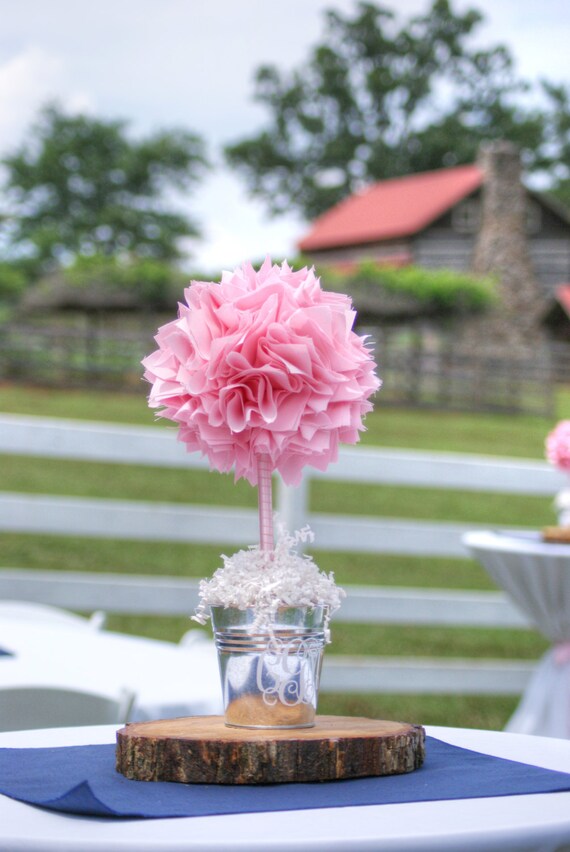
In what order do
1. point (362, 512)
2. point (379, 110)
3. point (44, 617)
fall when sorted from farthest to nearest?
point (379, 110) < point (362, 512) < point (44, 617)

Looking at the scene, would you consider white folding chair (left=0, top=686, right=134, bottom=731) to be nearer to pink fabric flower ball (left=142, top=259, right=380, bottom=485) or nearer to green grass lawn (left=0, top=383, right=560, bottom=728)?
pink fabric flower ball (left=142, top=259, right=380, bottom=485)

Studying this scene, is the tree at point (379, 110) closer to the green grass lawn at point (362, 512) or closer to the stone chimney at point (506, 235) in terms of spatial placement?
the stone chimney at point (506, 235)

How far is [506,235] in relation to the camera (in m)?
27.8

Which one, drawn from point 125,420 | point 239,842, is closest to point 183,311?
point 239,842

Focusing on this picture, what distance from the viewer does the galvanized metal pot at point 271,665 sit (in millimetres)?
1175

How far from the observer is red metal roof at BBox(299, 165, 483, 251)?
2756cm

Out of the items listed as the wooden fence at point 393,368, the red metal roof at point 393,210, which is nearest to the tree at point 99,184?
the red metal roof at point 393,210

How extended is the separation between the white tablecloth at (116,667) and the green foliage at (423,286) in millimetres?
17994

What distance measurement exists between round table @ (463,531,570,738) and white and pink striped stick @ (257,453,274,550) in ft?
5.77

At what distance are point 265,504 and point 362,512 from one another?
9.66 meters

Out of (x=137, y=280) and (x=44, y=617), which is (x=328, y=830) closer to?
(x=44, y=617)

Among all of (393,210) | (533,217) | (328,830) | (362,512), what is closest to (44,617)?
(328,830)

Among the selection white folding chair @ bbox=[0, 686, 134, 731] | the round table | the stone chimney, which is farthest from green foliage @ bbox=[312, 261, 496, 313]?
white folding chair @ bbox=[0, 686, 134, 731]

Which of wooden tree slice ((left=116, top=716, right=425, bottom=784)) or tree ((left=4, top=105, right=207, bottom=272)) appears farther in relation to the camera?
tree ((left=4, top=105, right=207, bottom=272))
